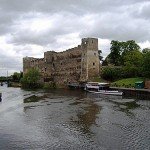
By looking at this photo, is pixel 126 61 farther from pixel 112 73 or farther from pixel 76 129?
pixel 76 129

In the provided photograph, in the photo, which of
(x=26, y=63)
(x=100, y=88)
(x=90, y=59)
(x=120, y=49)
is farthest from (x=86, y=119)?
(x=26, y=63)

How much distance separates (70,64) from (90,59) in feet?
41.5

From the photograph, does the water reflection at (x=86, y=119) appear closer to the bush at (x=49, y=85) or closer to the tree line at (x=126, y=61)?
the tree line at (x=126, y=61)

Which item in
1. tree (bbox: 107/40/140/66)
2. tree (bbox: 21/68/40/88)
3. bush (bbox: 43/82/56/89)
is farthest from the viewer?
tree (bbox: 21/68/40/88)

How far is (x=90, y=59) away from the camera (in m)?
101

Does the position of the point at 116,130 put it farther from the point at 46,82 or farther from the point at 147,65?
the point at 46,82

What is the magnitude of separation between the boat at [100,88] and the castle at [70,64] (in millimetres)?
8806

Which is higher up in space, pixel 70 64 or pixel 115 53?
pixel 115 53

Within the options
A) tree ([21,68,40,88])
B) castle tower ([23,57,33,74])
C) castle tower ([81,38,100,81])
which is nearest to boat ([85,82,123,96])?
castle tower ([81,38,100,81])

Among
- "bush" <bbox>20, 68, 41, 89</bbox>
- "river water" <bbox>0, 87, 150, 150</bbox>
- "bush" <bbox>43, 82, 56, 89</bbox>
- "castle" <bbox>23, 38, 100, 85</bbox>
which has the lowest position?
"river water" <bbox>0, 87, 150, 150</bbox>

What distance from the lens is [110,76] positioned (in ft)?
320

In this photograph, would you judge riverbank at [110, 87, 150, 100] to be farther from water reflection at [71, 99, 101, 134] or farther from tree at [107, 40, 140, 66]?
tree at [107, 40, 140, 66]

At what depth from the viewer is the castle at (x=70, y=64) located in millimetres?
101125

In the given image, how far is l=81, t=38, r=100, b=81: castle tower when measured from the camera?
101 m
